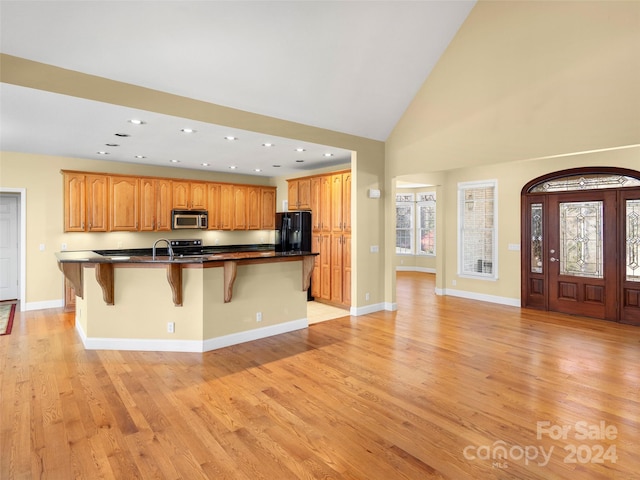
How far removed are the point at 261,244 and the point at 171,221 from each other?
92.1 inches

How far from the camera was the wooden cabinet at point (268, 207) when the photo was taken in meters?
8.62

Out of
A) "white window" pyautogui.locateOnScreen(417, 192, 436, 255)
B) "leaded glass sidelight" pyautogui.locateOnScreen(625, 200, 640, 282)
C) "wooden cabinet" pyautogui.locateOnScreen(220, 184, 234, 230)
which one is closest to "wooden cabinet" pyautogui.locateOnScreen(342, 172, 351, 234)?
"wooden cabinet" pyautogui.locateOnScreen(220, 184, 234, 230)

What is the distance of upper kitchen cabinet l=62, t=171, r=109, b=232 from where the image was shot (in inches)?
249

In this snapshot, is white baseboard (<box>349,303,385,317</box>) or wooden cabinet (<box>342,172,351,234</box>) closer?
white baseboard (<box>349,303,385,317</box>)

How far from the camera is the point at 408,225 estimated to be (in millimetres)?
11977

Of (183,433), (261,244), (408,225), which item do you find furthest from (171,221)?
(408,225)

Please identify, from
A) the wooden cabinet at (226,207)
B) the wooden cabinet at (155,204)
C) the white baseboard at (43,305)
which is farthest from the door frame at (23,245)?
the wooden cabinet at (226,207)

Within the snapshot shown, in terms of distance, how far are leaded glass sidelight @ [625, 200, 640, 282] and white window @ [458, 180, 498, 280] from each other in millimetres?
1945

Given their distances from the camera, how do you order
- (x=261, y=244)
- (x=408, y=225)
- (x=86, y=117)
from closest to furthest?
(x=86, y=117) → (x=261, y=244) → (x=408, y=225)

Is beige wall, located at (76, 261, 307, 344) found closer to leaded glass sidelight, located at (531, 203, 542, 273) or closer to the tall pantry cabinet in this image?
the tall pantry cabinet

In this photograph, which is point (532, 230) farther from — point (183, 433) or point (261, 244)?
point (183, 433)

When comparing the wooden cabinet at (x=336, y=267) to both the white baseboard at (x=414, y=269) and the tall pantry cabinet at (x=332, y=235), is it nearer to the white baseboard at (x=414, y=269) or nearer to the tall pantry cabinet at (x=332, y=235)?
the tall pantry cabinet at (x=332, y=235)

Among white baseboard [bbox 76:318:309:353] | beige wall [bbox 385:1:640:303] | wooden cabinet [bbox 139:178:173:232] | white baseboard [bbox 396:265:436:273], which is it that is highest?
beige wall [bbox 385:1:640:303]

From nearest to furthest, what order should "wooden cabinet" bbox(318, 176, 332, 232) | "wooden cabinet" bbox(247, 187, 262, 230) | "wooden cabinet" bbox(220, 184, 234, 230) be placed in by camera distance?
"wooden cabinet" bbox(318, 176, 332, 232), "wooden cabinet" bbox(220, 184, 234, 230), "wooden cabinet" bbox(247, 187, 262, 230)
